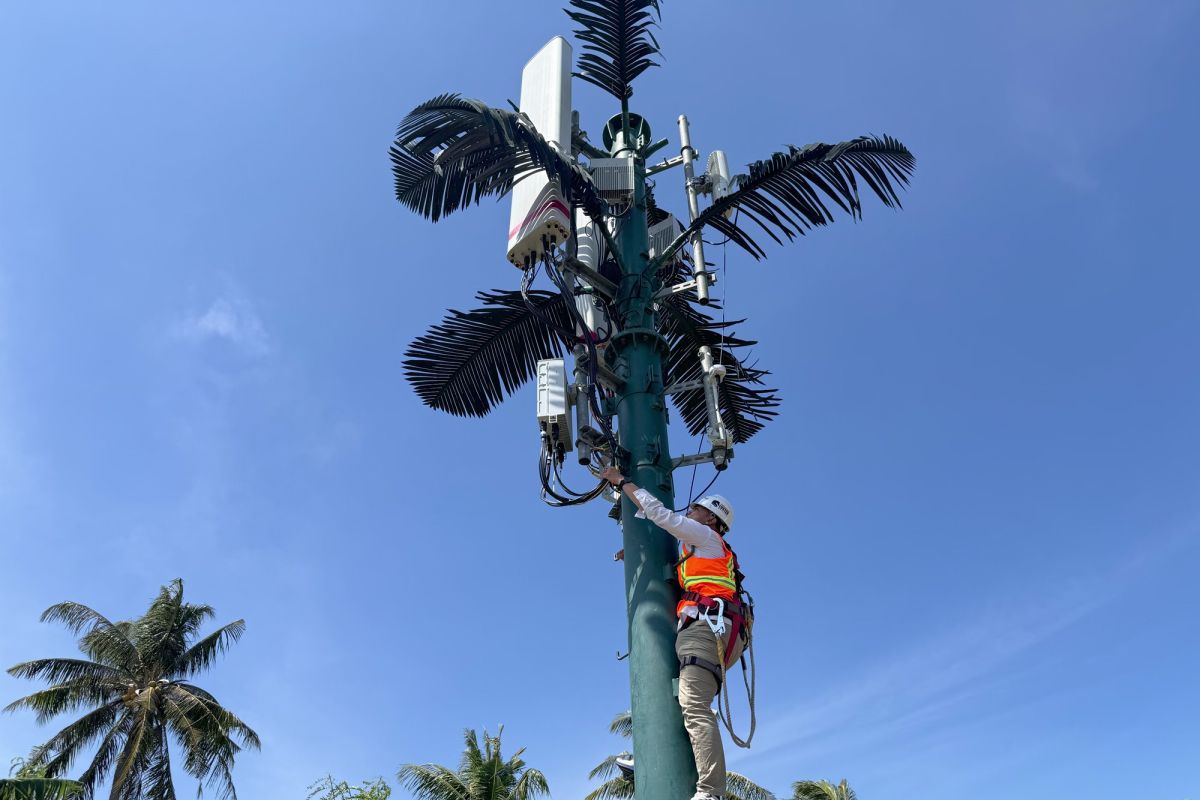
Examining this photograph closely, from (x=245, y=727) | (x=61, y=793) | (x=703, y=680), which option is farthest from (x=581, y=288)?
(x=245, y=727)

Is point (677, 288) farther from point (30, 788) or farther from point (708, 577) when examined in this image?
point (30, 788)

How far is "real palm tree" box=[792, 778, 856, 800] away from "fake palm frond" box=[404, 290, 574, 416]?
2857 centimetres

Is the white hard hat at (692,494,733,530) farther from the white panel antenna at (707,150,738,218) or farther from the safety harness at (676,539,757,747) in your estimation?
the white panel antenna at (707,150,738,218)

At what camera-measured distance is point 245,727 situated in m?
26.6

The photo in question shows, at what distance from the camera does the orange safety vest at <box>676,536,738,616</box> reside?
5.58 meters

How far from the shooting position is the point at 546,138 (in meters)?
7.11

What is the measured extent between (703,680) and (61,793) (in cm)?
1756

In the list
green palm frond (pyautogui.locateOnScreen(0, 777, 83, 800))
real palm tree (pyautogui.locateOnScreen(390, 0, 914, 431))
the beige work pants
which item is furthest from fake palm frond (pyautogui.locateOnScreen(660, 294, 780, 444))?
green palm frond (pyautogui.locateOnScreen(0, 777, 83, 800))

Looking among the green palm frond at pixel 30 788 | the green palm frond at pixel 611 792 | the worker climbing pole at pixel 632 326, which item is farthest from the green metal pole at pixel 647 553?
the green palm frond at pixel 611 792

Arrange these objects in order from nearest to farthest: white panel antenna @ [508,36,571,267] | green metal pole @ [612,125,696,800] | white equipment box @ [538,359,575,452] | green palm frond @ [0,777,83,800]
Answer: green metal pole @ [612,125,696,800] < white equipment box @ [538,359,575,452] < white panel antenna @ [508,36,571,267] < green palm frond @ [0,777,83,800]

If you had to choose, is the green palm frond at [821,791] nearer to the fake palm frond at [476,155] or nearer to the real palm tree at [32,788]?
the real palm tree at [32,788]

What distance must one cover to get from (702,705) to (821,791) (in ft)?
101

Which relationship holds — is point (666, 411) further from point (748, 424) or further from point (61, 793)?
point (61, 793)

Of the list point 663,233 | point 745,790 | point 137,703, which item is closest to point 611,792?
point 745,790
